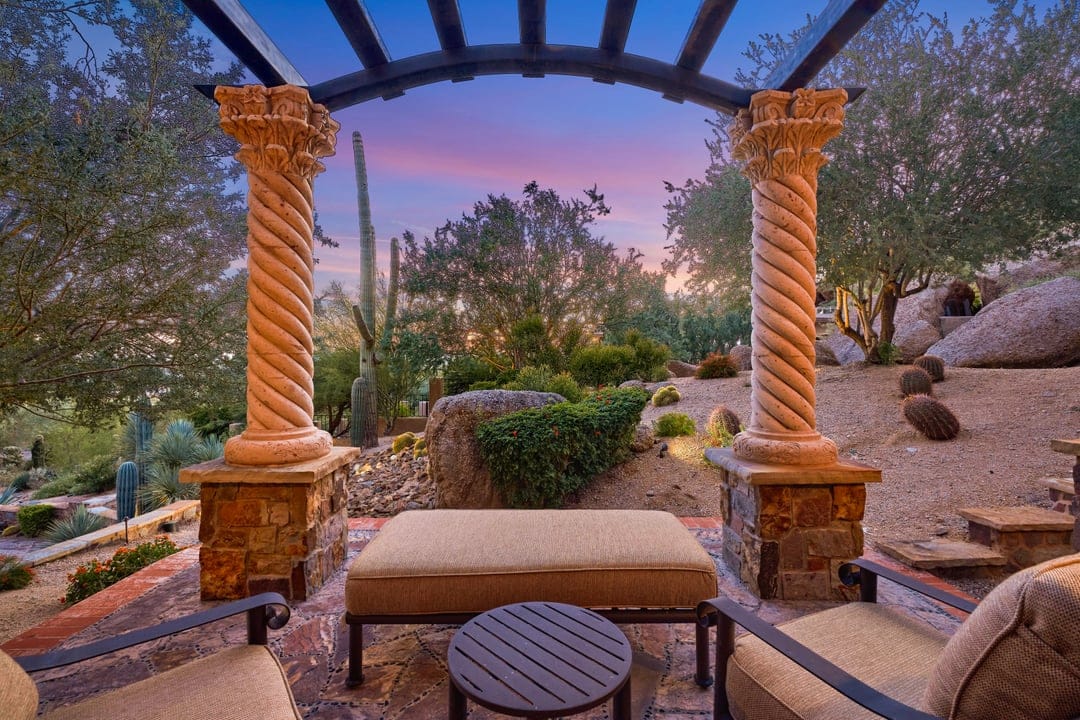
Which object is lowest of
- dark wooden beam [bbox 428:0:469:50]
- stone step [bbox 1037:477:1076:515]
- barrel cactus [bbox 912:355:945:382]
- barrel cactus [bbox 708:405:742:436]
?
stone step [bbox 1037:477:1076:515]

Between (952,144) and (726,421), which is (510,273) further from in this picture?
(952,144)

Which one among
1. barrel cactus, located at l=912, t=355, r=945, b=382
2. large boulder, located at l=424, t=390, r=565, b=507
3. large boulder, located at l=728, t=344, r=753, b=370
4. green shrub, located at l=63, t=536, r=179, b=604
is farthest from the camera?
large boulder, located at l=728, t=344, r=753, b=370

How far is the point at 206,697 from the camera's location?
1224 mm

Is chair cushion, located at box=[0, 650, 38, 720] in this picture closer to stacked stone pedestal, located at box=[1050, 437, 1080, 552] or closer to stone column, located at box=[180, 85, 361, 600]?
stone column, located at box=[180, 85, 361, 600]

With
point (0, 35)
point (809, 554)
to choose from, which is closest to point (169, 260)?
point (0, 35)

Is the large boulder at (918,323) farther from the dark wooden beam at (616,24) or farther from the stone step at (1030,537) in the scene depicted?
the dark wooden beam at (616,24)

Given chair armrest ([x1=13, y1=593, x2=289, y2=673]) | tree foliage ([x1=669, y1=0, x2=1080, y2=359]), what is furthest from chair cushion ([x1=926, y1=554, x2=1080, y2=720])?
tree foliage ([x1=669, y1=0, x2=1080, y2=359])

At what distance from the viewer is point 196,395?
169 inches

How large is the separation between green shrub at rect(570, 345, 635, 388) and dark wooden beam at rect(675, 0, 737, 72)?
6048 mm

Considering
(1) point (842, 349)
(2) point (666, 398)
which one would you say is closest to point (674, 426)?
(2) point (666, 398)

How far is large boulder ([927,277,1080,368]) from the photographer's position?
7.80 meters

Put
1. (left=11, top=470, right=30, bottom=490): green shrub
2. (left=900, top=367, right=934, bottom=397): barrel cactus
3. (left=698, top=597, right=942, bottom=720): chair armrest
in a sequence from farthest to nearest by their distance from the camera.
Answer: (left=11, top=470, right=30, bottom=490): green shrub
(left=900, top=367, right=934, bottom=397): barrel cactus
(left=698, top=597, right=942, bottom=720): chair armrest

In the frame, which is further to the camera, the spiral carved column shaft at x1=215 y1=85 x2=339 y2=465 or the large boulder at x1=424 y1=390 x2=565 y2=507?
the large boulder at x1=424 y1=390 x2=565 y2=507

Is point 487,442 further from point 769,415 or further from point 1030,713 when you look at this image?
point 1030,713
